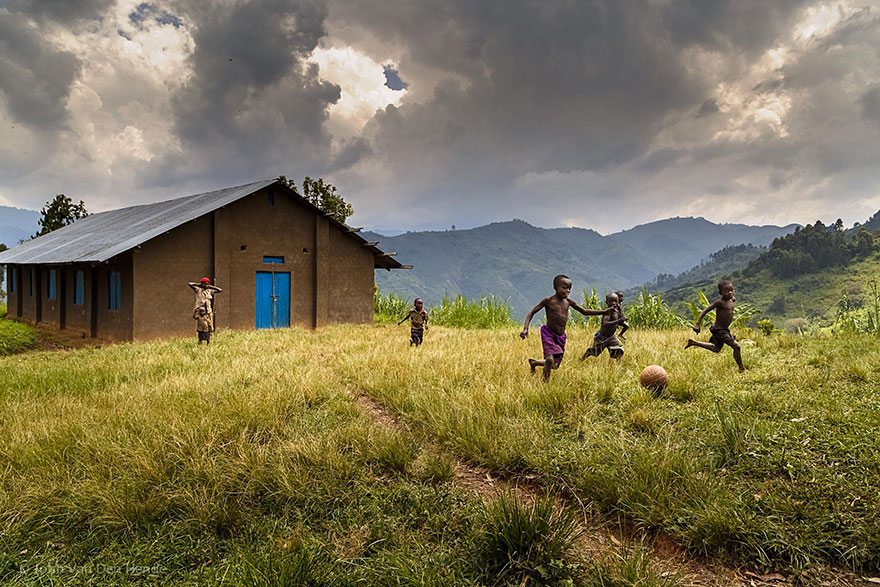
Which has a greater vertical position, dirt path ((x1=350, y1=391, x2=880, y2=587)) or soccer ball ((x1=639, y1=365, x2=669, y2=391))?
soccer ball ((x1=639, y1=365, x2=669, y2=391))

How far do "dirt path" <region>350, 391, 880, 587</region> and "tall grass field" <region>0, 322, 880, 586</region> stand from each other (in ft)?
0.22

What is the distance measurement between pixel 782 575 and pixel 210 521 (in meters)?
3.72

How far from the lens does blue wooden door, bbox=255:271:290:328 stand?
1638 centimetres

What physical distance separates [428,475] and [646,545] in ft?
5.68

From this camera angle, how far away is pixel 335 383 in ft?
23.5

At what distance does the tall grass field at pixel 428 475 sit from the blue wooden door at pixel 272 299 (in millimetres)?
9659

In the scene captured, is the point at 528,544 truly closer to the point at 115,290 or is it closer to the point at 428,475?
the point at 428,475

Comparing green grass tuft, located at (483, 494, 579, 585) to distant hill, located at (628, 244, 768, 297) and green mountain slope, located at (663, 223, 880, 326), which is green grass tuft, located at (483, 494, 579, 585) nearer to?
green mountain slope, located at (663, 223, 880, 326)

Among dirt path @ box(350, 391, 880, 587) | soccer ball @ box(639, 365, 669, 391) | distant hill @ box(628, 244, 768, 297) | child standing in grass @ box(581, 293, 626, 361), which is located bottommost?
dirt path @ box(350, 391, 880, 587)

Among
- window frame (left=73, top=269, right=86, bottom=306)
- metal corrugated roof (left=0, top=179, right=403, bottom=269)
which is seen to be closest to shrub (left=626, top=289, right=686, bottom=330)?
metal corrugated roof (left=0, top=179, right=403, bottom=269)

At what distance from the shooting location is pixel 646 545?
3014mm

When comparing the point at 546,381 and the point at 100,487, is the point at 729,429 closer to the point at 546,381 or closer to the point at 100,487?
the point at 546,381

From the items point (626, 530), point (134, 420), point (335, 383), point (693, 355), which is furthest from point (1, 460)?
point (693, 355)

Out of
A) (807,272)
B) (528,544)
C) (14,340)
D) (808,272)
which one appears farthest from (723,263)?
(528,544)
